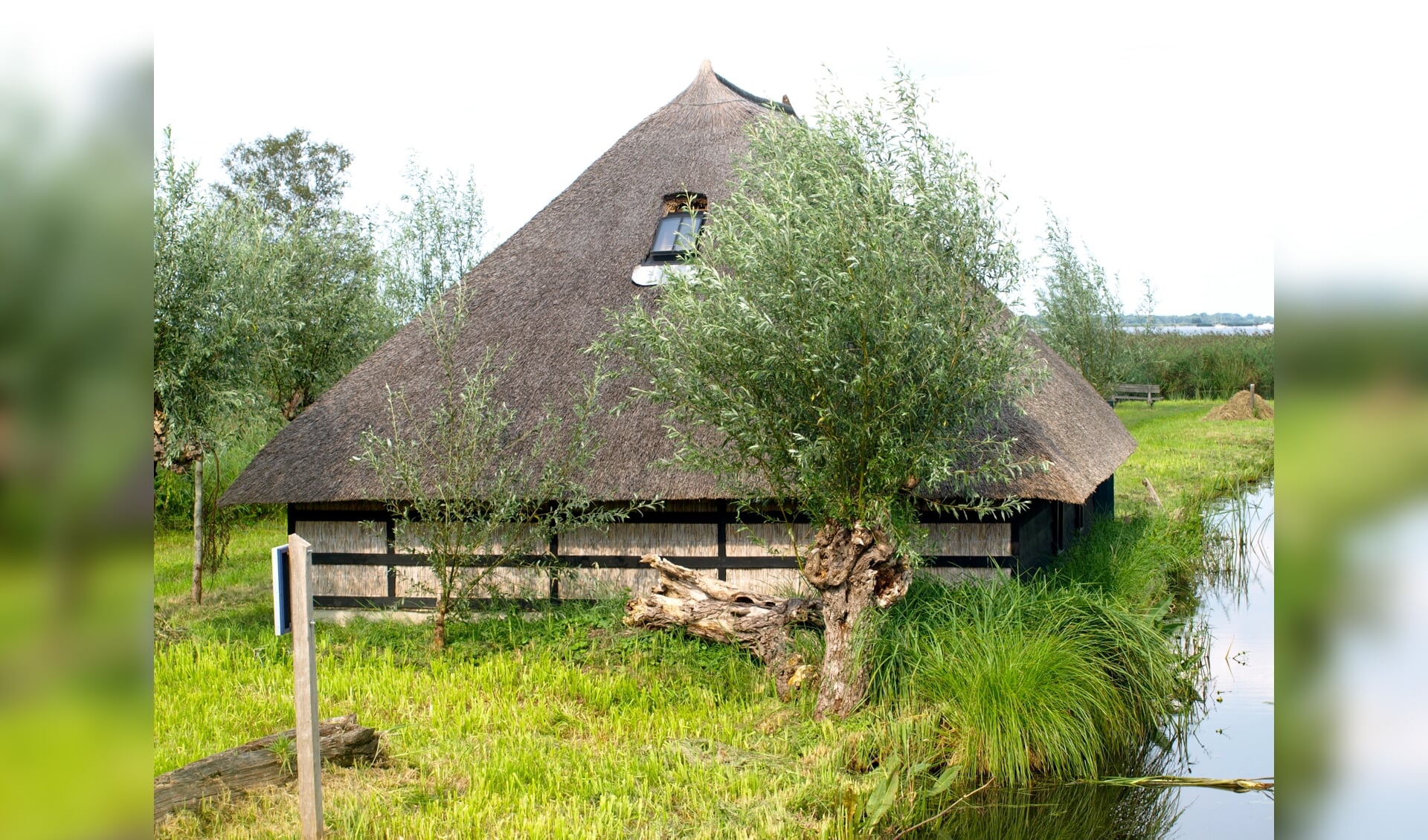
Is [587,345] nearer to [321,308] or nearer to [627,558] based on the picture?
[627,558]

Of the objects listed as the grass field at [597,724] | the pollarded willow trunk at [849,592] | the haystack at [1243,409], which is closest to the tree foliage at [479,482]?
the grass field at [597,724]

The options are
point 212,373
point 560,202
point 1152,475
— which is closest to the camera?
point 212,373

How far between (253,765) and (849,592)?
152 inches

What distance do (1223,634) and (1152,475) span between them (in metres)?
11.1

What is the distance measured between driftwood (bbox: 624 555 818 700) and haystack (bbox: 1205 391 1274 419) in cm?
2689

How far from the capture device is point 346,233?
1738 cm

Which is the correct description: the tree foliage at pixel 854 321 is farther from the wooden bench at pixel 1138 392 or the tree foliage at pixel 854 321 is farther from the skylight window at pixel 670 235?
the wooden bench at pixel 1138 392

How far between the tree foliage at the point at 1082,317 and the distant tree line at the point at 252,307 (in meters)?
14.0

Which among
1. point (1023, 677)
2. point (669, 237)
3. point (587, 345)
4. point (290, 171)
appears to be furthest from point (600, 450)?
point (290, 171)

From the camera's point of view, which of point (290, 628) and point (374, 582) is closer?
point (290, 628)

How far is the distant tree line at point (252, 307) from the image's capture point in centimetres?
960
